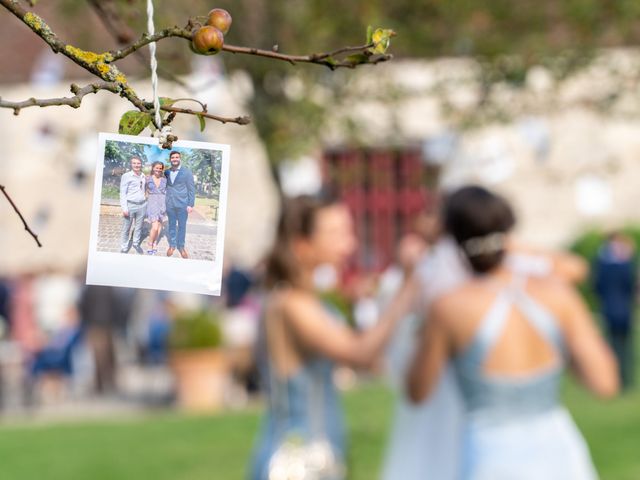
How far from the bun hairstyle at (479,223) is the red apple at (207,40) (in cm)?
264

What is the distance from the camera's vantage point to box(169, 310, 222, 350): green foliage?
11.2 meters

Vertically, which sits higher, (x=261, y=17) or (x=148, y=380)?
(x=261, y=17)

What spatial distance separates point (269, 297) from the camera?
4336mm

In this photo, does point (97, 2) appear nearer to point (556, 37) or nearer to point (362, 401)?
point (556, 37)

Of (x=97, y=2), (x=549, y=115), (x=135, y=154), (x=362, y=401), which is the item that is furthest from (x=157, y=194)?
(x=362, y=401)

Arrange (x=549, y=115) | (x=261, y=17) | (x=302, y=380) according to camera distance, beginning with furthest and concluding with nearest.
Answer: (x=549, y=115) < (x=261, y=17) < (x=302, y=380)

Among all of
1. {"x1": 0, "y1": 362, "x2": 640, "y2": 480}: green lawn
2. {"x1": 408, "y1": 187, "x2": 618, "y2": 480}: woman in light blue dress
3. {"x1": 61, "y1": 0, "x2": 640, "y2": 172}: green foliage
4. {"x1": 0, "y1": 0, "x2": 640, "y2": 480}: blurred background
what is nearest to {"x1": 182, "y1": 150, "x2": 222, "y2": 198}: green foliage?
{"x1": 0, "y1": 0, "x2": 640, "y2": 480}: blurred background

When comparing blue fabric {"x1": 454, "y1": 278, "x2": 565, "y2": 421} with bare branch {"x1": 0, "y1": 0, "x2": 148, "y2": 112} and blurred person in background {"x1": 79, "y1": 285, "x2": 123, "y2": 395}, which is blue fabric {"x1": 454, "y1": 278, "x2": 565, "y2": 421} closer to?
bare branch {"x1": 0, "y1": 0, "x2": 148, "y2": 112}

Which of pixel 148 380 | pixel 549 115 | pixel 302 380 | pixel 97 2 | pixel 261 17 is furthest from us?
pixel 148 380

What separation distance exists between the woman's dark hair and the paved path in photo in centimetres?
308

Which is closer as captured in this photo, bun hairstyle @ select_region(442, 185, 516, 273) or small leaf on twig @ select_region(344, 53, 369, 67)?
small leaf on twig @ select_region(344, 53, 369, 67)

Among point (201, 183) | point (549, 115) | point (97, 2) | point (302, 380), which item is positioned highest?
point (549, 115)

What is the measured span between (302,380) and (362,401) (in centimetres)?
625

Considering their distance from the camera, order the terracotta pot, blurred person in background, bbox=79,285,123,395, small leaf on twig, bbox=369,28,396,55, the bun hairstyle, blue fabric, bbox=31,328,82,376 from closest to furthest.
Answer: small leaf on twig, bbox=369,28,396,55 < the bun hairstyle < the terracotta pot < blue fabric, bbox=31,328,82,376 < blurred person in background, bbox=79,285,123,395
